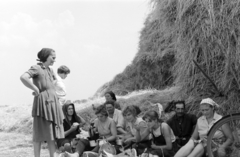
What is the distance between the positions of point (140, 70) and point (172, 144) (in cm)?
941

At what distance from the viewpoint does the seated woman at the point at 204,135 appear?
15.5 feet

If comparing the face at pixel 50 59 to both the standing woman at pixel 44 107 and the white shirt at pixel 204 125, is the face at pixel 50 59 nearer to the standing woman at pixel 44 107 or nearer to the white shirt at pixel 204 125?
the standing woman at pixel 44 107

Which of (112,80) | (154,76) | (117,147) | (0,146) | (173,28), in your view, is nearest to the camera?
(117,147)

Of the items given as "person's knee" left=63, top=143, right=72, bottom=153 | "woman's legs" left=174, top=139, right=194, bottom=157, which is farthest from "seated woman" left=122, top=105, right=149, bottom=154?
"person's knee" left=63, top=143, right=72, bottom=153

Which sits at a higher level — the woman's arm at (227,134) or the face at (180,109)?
the face at (180,109)

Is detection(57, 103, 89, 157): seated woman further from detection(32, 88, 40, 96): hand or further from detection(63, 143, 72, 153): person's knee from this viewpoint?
detection(32, 88, 40, 96): hand

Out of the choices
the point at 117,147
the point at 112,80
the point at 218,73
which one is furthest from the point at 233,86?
the point at 112,80

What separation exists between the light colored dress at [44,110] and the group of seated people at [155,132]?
0.53 metres

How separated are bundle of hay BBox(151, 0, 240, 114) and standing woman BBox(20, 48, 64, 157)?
7.61 ft

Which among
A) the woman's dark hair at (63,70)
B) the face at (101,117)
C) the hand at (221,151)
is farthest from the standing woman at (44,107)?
the hand at (221,151)

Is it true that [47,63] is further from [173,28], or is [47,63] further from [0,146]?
[0,146]

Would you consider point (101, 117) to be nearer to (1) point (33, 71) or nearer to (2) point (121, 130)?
(2) point (121, 130)

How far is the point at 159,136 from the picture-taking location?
5344mm

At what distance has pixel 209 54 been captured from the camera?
20.0 feet
